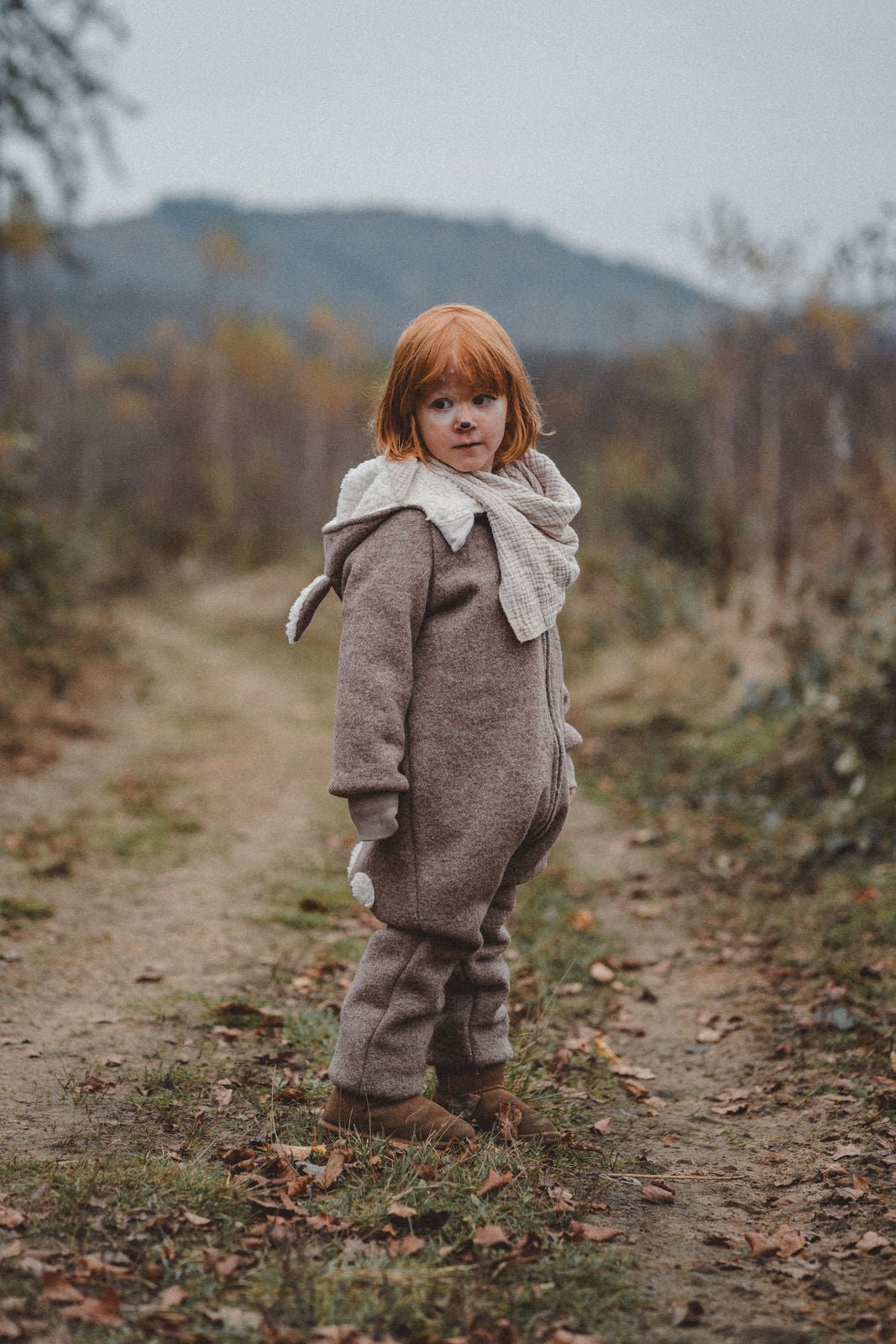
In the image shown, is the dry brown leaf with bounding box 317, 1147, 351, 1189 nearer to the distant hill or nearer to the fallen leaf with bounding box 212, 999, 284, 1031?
the fallen leaf with bounding box 212, 999, 284, 1031

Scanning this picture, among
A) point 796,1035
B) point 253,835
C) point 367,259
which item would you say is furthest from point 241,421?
point 367,259

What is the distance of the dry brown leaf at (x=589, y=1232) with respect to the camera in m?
2.39

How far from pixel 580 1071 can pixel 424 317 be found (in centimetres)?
237

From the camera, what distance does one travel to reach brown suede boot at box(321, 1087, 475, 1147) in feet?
9.03

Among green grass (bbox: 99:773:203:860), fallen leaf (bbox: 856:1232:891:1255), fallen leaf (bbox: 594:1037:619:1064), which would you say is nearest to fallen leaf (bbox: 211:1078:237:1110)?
fallen leaf (bbox: 594:1037:619:1064)

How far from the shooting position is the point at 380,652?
2.60 meters

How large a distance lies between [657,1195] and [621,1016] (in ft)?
4.63

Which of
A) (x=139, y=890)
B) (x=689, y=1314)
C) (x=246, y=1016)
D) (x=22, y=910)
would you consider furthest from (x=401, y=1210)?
(x=139, y=890)

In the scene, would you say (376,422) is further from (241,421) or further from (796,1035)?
(241,421)

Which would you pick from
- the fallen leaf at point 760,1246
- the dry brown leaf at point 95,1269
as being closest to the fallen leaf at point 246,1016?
the dry brown leaf at point 95,1269

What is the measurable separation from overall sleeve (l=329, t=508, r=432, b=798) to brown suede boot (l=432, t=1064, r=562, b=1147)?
0.95 metres

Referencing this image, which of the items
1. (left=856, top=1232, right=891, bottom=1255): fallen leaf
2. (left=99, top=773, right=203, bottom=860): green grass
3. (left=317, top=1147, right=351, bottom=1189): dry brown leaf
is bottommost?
(left=99, top=773, right=203, bottom=860): green grass

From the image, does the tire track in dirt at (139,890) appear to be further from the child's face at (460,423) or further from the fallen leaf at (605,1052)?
the child's face at (460,423)

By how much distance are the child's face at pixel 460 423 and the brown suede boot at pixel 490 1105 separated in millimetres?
1630
